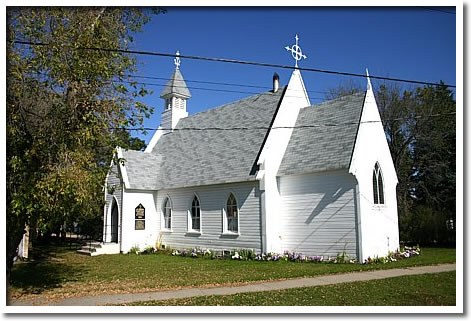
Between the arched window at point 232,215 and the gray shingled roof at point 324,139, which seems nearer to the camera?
the gray shingled roof at point 324,139

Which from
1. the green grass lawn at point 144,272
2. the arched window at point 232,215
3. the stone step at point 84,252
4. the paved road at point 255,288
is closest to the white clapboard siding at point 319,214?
the green grass lawn at point 144,272

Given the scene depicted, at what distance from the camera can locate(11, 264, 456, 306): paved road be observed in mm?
9219

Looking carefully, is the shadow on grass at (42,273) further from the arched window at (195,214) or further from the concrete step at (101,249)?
the arched window at (195,214)

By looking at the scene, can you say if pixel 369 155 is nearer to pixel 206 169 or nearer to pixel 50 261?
pixel 206 169

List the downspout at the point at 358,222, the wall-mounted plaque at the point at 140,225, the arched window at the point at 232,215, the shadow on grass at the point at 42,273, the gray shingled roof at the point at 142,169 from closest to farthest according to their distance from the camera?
the shadow on grass at the point at 42,273, the downspout at the point at 358,222, the arched window at the point at 232,215, the wall-mounted plaque at the point at 140,225, the gray shingled roof at the point at 142,169

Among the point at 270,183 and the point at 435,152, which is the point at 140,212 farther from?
the point at 435,152

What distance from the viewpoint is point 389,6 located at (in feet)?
28.1

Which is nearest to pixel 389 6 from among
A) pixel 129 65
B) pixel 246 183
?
pixel 129 65

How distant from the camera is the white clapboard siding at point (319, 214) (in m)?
15.6

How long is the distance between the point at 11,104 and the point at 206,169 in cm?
1181

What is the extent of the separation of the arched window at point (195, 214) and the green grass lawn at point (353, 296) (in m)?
10.6

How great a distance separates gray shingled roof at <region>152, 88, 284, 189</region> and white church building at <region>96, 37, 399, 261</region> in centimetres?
7

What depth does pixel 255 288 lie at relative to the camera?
10.7 meters
